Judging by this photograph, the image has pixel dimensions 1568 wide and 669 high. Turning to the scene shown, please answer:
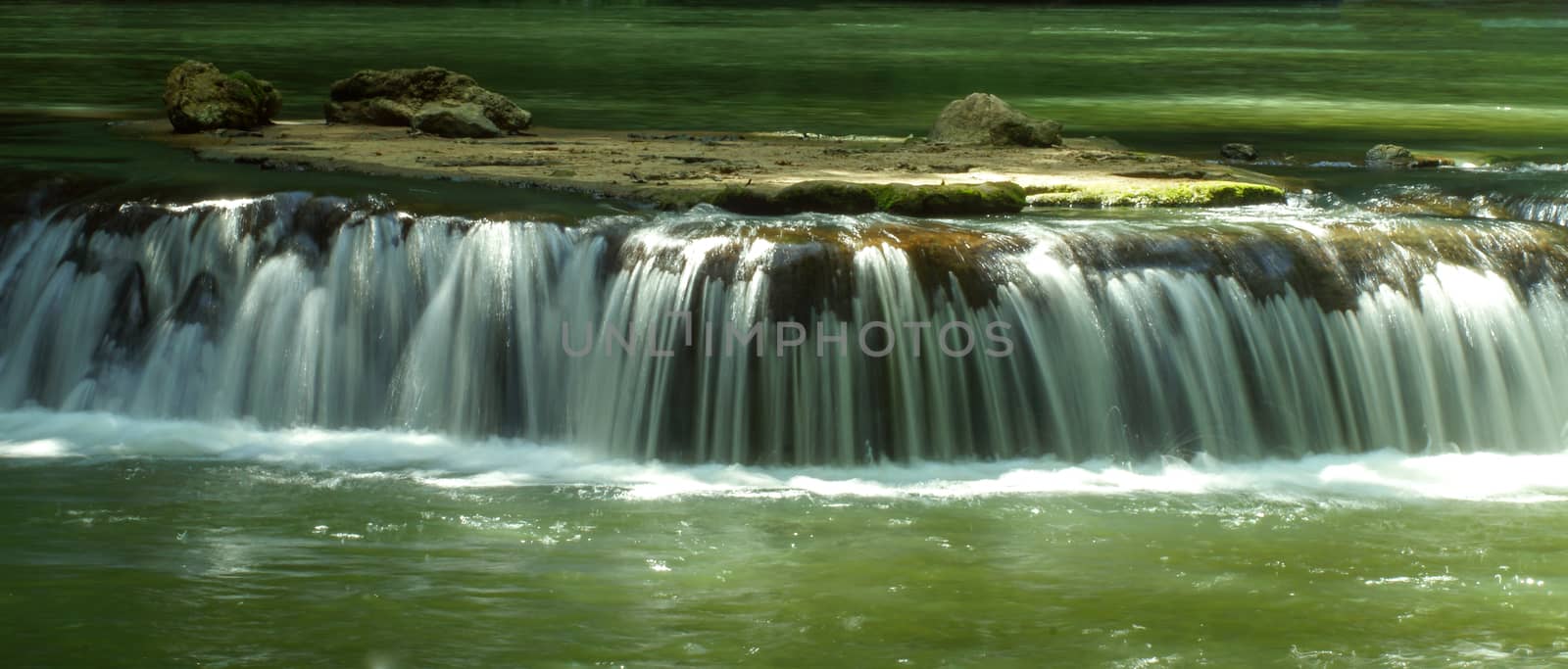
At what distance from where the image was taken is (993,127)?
18797mm

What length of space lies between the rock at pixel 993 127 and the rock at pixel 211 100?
638cm

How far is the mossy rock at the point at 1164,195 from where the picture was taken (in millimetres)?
14633

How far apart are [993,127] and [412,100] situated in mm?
5695

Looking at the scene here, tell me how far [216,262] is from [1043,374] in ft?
17.4

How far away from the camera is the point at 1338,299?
12352mm

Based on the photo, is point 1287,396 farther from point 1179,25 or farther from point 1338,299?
point 1179,25

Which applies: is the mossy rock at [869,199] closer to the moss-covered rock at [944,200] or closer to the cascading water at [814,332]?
the moss-covered rock at [944,200]

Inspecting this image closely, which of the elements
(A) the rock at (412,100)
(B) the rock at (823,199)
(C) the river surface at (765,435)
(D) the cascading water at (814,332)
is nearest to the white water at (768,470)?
(C) the river surface at (765,435)

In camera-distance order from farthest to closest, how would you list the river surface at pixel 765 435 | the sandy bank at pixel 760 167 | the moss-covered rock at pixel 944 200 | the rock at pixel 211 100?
the rock at pixel 211 100
the sandy bank at pixel 760 167
the moss-covered rock at pixel 944 200
the river surface at pixel 765 435

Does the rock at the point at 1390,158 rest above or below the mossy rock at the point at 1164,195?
above

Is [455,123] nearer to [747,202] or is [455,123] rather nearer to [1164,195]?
[747,202]

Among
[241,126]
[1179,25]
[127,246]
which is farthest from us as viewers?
[1179,25]

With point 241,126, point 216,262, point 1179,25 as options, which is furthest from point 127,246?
point 1179,25

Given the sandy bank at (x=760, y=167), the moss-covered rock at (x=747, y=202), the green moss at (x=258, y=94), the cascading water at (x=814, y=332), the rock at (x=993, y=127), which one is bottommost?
the cascading water at (x=814, y=332)
